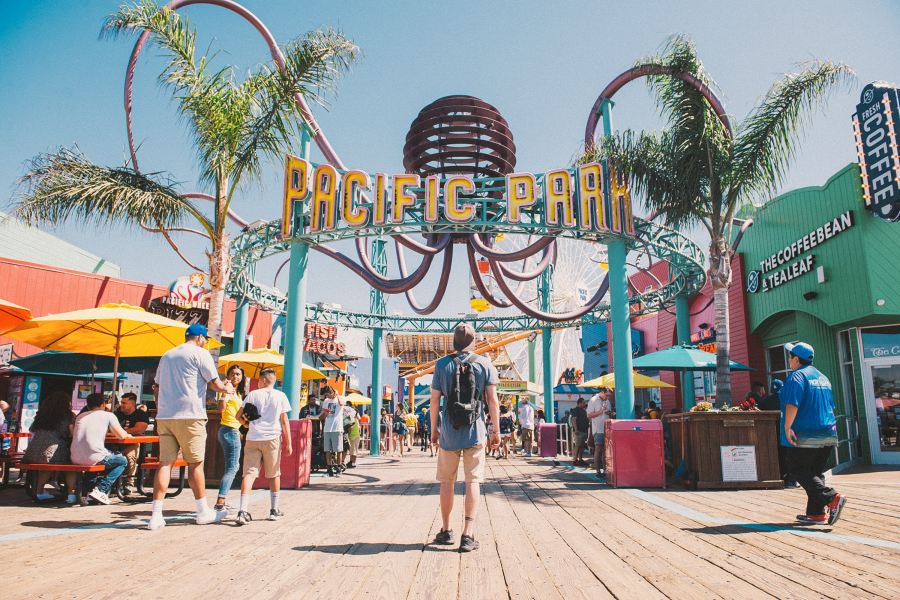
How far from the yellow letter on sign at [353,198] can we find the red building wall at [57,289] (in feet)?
30.6

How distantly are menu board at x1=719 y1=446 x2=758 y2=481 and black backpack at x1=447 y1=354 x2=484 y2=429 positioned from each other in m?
6.20

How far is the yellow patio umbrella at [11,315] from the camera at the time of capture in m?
8.21

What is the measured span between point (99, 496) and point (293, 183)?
24.5 feet

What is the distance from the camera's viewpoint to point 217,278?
10.9 meters

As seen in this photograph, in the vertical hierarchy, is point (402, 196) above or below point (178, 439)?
above

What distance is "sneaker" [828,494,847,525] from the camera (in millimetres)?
5621

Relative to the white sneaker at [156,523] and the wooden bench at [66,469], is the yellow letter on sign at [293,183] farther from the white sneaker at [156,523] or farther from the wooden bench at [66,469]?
the white sneaker at [156,523]

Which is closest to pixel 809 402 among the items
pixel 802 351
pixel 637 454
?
pixel 802 351

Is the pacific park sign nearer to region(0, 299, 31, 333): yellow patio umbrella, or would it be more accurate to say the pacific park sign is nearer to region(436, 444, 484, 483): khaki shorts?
region(0, 299, 31, 333): yellow patio umbrella

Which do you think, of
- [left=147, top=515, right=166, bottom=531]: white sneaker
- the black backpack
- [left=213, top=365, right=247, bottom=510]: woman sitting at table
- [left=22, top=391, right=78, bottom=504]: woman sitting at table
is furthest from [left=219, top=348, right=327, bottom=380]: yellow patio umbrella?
the black backpack

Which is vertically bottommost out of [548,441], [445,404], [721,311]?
[548,441]

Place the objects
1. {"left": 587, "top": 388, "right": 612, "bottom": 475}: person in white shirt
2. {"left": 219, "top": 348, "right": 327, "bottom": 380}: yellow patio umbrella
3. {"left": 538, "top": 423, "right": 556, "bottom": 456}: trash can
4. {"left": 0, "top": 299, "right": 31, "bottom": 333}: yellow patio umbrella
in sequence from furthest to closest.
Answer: {"left": 538, "top": 423, "right": 556, "bottom": 456}: trash can
{"left": 219, "top": 348, "right": 327, "bottom": 380}: yellow patio umbrella
{"left": 587, "top": 388, "right": 612, "bottom": 475}: person in white shirt
{"left": 0, "top": 299, "right": 31, "bottom": 333}: yellow patio umbrella

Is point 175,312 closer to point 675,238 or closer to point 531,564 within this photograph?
point 675,238

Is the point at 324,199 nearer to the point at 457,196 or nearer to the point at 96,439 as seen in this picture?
the point at 457,196
